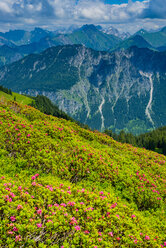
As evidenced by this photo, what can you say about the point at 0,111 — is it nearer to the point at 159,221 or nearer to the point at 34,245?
the point at 34,245

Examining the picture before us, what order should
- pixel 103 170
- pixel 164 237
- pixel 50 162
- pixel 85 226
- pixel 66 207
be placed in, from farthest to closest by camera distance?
pixel 103 170, pixel 50 162, pixel 164 237, pixel 66 207, pixel 85 226

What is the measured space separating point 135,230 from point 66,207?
531cm

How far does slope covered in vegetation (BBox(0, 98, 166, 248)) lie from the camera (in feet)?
33.8

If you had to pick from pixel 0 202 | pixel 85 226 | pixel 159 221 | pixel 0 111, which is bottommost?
pixel 159 221

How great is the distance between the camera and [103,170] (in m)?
20.8

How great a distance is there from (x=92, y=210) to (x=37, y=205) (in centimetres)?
403

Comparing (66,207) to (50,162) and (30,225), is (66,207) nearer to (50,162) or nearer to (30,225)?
(30,225)

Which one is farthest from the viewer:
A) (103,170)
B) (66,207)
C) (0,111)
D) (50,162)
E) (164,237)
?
(0,111)

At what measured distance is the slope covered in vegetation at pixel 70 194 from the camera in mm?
10312

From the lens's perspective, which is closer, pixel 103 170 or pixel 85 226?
pixel 85 226

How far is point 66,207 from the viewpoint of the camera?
40.1 ft

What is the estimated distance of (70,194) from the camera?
45.1 feet

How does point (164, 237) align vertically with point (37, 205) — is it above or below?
below

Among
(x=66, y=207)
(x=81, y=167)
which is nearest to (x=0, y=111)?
(x=81, y=167)
